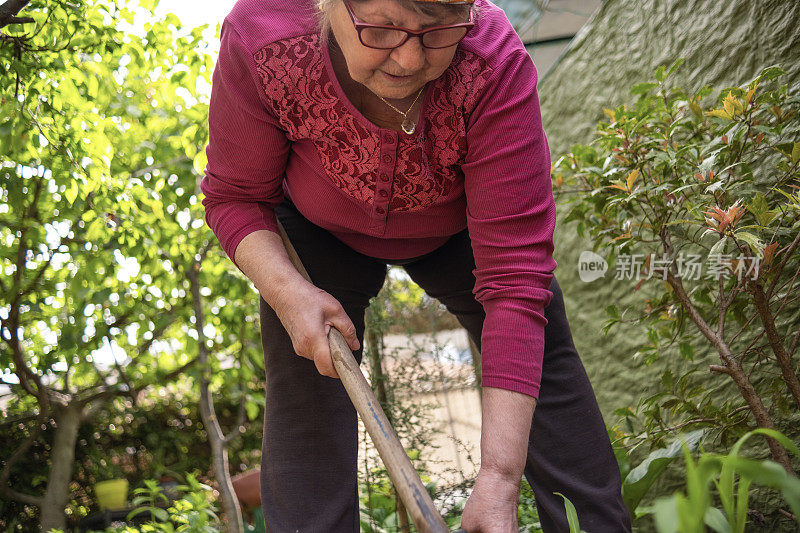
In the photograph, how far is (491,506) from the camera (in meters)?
1.20

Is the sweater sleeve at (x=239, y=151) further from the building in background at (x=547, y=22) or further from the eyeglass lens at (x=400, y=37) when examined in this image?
the building in background at (x=547, y=22)

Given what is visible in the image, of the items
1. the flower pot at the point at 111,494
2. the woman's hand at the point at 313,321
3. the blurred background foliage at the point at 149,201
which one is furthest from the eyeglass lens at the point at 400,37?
the flower pot at the point at 111,494

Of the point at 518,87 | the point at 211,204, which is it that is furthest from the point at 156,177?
the point at 518,87

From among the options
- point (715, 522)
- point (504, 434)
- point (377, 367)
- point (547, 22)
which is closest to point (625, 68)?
point (547, 22)

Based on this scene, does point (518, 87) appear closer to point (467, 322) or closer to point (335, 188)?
point (335, 188)

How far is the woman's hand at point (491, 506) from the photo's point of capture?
3.87ft

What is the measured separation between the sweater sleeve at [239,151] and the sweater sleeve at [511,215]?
0.42m

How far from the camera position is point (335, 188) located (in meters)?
1.51

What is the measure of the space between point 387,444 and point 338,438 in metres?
0.42

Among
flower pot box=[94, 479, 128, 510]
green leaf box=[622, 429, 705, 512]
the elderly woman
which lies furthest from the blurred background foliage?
the elderly woman

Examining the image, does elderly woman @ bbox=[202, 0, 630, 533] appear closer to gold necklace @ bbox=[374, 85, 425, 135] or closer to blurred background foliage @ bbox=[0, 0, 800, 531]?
gold necklace @ bbox=[374, 85, 425, 135]

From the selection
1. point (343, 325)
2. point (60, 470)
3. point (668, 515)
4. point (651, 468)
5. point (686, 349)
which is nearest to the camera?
point (668, 515)

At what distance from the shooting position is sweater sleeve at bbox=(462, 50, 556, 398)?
134 centimetres

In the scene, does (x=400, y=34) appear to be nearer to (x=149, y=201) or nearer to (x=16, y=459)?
(x=149, y=201)
